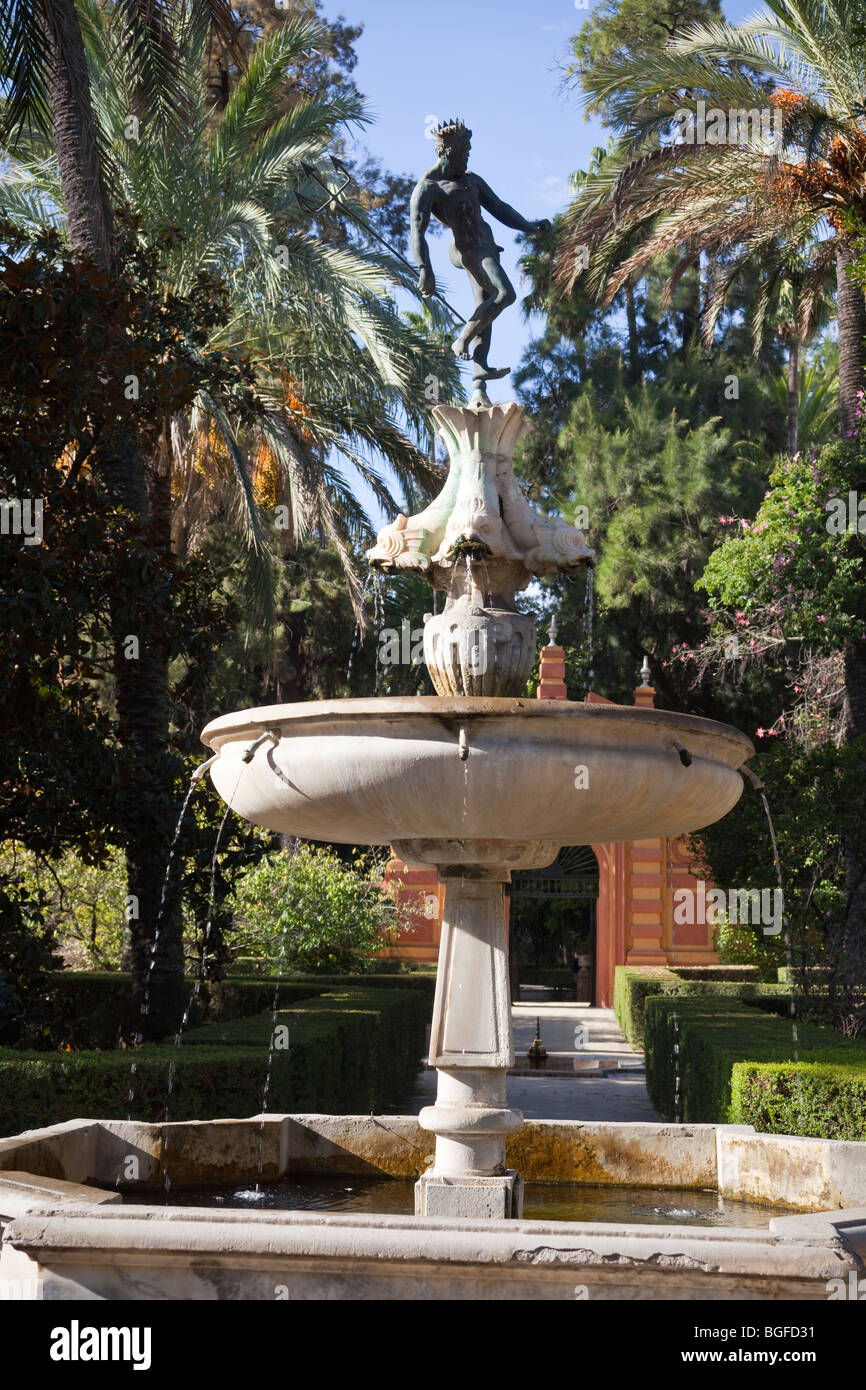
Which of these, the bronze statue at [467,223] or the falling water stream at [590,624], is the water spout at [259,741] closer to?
the bronze statue at [467,223]

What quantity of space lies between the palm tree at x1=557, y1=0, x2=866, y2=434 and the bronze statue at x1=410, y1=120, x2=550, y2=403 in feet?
22.8

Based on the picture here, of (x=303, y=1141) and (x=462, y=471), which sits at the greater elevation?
(x=462, y=471)

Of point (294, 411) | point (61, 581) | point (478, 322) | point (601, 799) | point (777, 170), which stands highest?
point (777, 170)

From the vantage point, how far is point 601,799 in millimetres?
4484

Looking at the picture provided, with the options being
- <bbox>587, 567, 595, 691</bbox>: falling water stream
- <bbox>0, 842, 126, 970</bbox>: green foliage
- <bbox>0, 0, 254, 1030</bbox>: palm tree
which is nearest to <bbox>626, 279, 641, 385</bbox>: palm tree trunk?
<bbox>587, 567, 595, 691</bbox>: falling water stream

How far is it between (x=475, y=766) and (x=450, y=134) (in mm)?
3226

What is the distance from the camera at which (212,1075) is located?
6695 mm

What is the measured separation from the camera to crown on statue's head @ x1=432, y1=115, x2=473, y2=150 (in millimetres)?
6047

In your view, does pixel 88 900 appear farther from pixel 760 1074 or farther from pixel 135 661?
pixel 760 1074

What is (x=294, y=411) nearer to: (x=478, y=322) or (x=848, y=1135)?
(x=478, y=322)

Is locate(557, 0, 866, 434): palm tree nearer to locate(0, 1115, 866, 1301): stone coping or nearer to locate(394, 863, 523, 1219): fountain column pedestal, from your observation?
locate(394, 863, 523, 1219): fountain column pedestal

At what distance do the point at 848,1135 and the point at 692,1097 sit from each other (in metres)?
2.27

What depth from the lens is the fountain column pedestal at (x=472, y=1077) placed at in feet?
15.5
